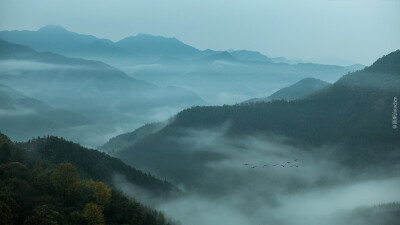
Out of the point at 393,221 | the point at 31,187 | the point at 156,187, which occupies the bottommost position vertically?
the point at 393,221

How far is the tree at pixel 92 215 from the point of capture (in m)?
79.8

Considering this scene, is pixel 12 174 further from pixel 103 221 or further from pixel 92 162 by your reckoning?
pixel 92 162

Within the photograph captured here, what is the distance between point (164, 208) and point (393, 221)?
106 meters

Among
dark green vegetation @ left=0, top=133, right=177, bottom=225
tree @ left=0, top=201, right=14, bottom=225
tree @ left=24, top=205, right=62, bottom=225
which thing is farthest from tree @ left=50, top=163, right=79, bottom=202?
tree @ left=0, top=201, right=14, bottom=225

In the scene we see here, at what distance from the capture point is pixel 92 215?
81.1 metres

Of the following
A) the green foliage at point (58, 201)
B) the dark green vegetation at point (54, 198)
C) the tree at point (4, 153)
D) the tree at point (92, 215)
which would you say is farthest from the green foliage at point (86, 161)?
the tree at point (92, 215)

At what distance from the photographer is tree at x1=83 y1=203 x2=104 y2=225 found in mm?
79750

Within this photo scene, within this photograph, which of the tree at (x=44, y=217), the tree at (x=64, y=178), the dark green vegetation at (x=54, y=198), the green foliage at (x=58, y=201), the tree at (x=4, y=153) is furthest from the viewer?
the tree at (x=4, y=153)

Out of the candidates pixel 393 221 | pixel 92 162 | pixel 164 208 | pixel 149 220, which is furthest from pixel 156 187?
pixel 393 221

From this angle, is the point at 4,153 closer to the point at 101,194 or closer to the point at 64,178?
the point at 64,178

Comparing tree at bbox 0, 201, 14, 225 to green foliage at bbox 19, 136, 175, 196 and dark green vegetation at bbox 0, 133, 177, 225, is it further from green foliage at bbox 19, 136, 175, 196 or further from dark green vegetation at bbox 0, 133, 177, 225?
green foliage at bbox 19, 136, 175, 196

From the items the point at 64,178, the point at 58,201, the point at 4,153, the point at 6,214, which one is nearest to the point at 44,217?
the point at 6,214

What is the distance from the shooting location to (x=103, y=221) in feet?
271

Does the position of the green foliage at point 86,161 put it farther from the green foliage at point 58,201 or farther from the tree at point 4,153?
the green foliage at point 58,201
